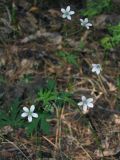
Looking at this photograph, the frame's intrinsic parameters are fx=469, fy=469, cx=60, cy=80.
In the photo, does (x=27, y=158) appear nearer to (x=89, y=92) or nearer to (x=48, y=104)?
(x=48, y=104)

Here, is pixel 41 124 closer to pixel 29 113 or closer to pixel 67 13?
pixel 29 113

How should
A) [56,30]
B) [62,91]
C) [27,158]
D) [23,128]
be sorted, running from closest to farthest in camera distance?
1. [27,158]
2. [23,128]
3. [62,91]
4. [56,30]

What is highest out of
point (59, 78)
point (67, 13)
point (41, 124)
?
point (67, 13)

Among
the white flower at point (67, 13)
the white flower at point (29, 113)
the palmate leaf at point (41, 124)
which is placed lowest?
the palmate leaf at point (41, 124)

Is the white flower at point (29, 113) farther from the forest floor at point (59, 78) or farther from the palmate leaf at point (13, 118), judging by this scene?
the forest floor at point (59, 78)

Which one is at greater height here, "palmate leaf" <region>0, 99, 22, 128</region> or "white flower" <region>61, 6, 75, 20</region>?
"white flower" <region>61, 6, 75, 20</region>

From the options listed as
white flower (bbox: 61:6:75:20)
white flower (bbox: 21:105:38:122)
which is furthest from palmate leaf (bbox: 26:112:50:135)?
white flower (bbox: 61:6:75:20)

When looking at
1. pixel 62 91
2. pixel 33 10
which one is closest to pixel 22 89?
pixel 62 91

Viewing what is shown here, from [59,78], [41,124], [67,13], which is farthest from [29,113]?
[67,13]

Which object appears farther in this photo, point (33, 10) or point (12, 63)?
point (33, 10)

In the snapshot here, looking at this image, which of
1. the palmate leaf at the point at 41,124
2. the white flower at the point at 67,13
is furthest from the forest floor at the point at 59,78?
the white flower at the point at 67,13

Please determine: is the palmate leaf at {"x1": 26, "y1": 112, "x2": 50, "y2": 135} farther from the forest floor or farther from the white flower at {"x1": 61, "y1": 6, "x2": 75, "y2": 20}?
the white flower at {"x1": 61, "y1": 6, "x2": 75, "y2": 20}
